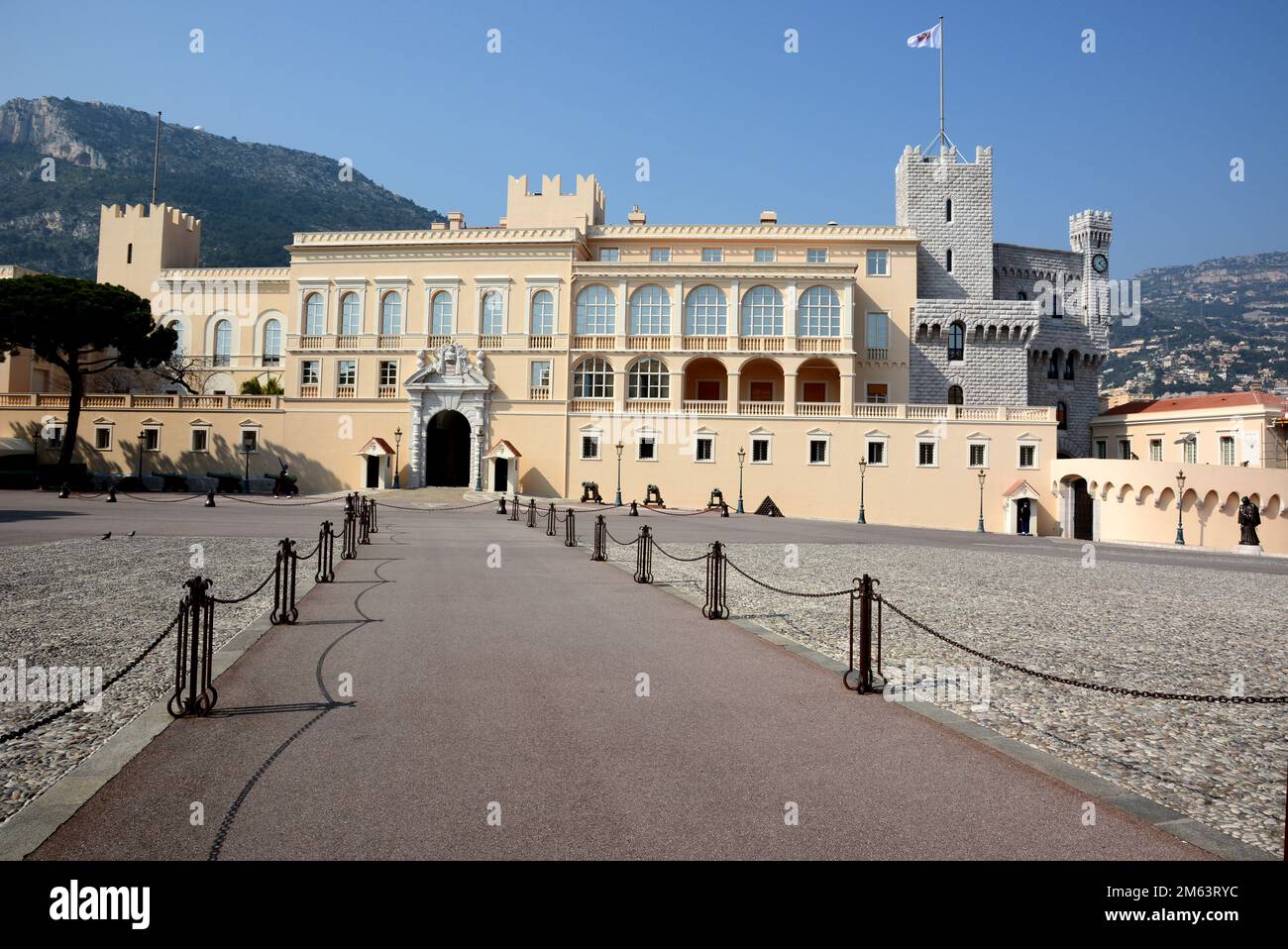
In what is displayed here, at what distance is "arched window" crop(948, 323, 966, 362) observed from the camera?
51594 millimetres

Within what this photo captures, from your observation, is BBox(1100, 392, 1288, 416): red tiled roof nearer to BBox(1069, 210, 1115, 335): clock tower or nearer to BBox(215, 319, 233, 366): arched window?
BBox(1069, 210, 1115, 335): clock tower

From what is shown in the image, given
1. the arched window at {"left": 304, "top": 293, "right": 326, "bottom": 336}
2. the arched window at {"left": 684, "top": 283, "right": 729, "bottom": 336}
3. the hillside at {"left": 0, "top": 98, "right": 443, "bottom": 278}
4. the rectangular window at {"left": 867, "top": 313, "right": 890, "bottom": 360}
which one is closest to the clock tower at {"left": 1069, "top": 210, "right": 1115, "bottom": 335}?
the rectangular window at {"left": 867, "top": 313, "right": 890, "bottom": 360}

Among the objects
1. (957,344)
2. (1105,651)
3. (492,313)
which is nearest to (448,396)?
(492,313)

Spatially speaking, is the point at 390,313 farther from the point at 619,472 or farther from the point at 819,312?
the point at 819,312

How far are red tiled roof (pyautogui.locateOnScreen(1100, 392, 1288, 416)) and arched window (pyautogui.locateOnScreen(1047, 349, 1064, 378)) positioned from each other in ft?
16.2

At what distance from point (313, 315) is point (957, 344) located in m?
40.4

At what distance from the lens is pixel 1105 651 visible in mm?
10086

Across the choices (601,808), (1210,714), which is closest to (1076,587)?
(1210,714)

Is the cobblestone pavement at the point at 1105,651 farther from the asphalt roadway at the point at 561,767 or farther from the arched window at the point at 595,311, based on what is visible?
the arched window at the point at 595,311

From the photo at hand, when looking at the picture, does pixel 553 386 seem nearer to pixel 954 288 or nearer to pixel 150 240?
pixel 954 288

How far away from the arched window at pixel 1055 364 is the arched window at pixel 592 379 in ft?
105

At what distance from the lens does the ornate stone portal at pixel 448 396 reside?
47.5 meters

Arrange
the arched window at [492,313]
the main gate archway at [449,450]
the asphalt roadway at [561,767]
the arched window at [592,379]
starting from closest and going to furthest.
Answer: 1. the asphalt roadway at [561,767]
2. the arched window at [592,379]
3. the arched window at [492,313]
4. the main gate archway at [449,450]

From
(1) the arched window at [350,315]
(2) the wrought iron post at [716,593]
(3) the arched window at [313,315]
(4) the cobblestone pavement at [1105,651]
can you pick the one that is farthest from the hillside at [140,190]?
(2) the wrought iron post at [716,593]
